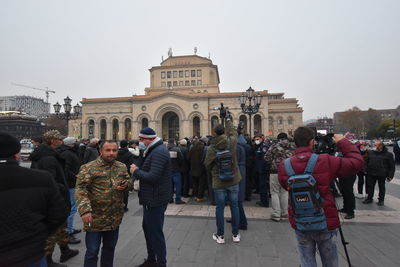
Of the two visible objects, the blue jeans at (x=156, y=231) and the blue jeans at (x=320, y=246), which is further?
the blue jeans at (x=156, y=231)

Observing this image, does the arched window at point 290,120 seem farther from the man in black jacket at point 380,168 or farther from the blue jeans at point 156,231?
the blue jeans at point 156,231

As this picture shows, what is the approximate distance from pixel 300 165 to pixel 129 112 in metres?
46.1

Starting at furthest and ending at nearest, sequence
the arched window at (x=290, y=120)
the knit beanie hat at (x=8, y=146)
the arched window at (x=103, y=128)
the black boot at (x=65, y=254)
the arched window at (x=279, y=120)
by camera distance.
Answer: the arched window at (x=103, y=128) < the arched window at (x=279, y=120) < the arched window at (x=290, y=120) < the black boot at (x=65, y=254) < the knit beanie hat at (x=8, y=146)

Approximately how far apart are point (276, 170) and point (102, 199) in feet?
12.8

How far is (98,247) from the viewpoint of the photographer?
2.77 metres

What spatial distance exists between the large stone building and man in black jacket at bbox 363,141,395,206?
116 ft

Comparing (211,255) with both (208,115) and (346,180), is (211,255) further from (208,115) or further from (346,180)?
(208,115)

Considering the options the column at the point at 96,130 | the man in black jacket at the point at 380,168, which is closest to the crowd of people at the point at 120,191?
the man in black jacket at the point at 380,168

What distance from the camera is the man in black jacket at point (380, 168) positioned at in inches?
251

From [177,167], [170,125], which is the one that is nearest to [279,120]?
[170,125]

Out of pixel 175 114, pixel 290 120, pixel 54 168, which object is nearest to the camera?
pixel 54 168

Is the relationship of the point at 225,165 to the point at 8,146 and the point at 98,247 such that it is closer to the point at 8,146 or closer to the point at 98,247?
the point at 98,247

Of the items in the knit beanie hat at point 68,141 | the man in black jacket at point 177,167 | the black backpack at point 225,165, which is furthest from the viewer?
the man in black jacket at point 177,167

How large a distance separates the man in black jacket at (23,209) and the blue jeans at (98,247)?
87cm
